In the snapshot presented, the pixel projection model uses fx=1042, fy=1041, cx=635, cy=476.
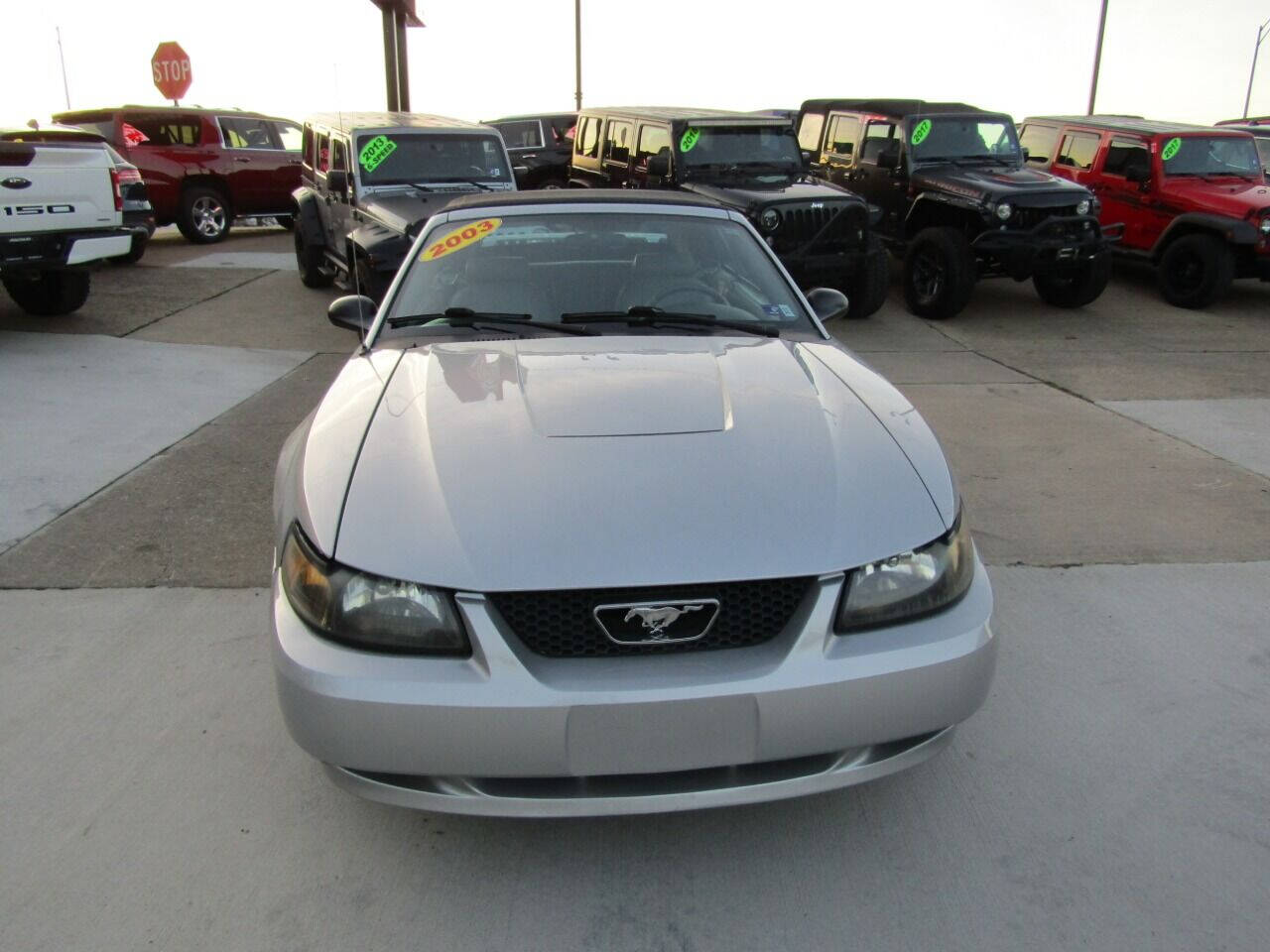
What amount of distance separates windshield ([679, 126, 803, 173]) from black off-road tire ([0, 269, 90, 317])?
5558 mm

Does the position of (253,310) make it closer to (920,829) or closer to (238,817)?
(238,817)

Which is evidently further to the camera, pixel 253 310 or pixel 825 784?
pixel 253 310

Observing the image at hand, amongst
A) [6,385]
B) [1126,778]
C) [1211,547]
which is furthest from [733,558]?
[6,385]

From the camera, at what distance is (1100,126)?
11180 mm

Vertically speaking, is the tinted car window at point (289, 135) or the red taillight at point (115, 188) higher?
the tinted car window at point (289, 135)

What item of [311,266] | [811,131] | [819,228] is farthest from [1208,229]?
[311,266]

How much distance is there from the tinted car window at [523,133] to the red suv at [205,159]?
3.68m

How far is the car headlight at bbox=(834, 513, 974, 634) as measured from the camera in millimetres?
2191

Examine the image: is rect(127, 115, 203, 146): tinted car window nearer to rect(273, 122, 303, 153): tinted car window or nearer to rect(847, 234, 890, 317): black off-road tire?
rect(273, 122, 303, 153): tinted car window

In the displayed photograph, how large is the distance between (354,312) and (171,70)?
18715mm

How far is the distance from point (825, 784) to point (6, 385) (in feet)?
20.9

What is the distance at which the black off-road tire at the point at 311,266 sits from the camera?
34.4 ft

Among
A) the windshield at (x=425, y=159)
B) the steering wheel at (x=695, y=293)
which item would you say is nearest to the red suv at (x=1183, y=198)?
the windshield at (x=425, y=159)

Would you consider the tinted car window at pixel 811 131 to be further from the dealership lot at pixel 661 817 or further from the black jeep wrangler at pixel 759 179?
the dealership lot at pixel 661 817
